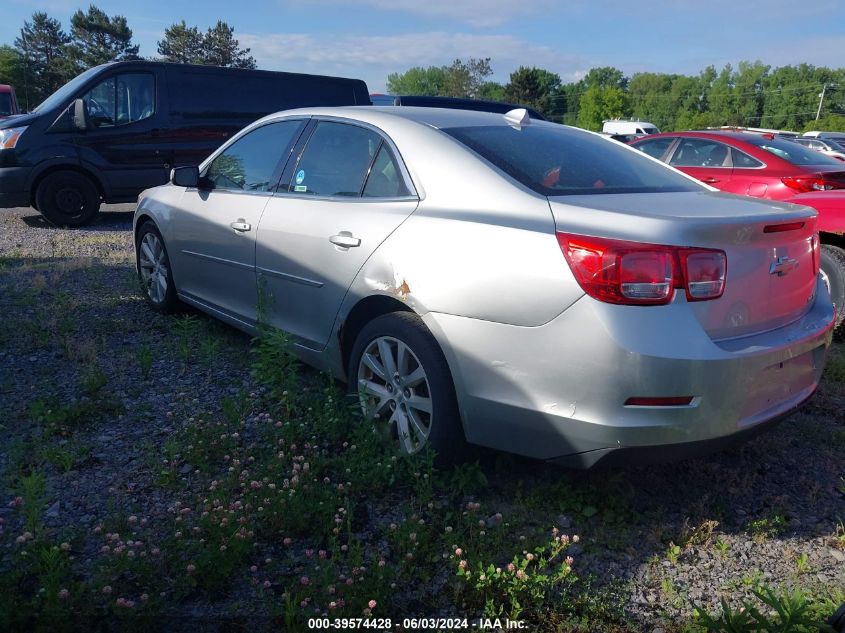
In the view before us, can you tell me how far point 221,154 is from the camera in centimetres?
507

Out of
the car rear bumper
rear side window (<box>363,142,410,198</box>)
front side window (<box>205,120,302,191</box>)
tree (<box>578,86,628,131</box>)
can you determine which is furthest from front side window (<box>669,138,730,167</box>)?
tree (<box>578,86,628,131</box>)

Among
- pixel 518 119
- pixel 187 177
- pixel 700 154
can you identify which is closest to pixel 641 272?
pixel 518 119

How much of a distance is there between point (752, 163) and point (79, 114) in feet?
27.7

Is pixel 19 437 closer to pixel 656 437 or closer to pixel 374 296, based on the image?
pixel 374 296

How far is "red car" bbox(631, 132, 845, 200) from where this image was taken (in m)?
7.79

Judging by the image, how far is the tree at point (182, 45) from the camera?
72.7m

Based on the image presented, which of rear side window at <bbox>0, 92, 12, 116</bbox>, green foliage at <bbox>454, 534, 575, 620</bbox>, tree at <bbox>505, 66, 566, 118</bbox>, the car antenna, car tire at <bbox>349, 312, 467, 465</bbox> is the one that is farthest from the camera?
tree at <bbox>505, 66, 566, 118</bbox>

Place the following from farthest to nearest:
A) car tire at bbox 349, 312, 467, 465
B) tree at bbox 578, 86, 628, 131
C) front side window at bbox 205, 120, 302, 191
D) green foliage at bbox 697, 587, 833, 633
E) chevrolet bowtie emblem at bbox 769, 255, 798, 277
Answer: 1. tree at bbox 578, 86, 628, 131
2. front side window at bbox 205, 120, 302, 191
3. car tire at bbox 349, 312, 467, 465
4. chevrolet bowtie emblem at bbox 769, 255, 798, 277
5. green foliage at bbox 697, 587, 833, 633

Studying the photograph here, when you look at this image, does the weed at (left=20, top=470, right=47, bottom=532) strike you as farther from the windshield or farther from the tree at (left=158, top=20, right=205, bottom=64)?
the tree at (left=158, top=20, right=205, bottom=64)

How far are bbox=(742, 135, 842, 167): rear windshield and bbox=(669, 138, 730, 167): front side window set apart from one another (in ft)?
1.06

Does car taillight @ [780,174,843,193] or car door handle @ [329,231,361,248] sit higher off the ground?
car taillight @ [780,174,843,193]

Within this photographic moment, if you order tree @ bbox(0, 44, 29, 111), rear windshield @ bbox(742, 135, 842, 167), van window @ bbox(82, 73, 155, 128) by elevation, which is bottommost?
rear windshield @ bbox(742, 135, 842, 167)

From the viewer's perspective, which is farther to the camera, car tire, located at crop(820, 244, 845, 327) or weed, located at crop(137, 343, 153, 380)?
car tire, located at crop(820, 244, 845, 327)

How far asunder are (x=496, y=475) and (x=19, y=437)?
2.35 meters
